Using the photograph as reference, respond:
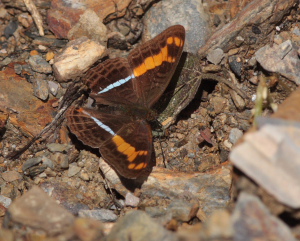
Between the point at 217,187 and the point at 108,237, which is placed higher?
the point at 108,237

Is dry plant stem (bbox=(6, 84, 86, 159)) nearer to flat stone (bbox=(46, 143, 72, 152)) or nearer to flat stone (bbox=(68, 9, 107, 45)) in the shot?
flat stone (bbox=(46, 143, 72, 152))

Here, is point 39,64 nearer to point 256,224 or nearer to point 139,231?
point 139,231

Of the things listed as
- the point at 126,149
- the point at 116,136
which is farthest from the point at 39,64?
the point at 126,149

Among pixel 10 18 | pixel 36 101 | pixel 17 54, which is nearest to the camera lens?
pixel 36 101

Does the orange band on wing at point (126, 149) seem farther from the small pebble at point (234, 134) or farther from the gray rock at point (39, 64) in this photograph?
the gray rock at point (39, 64)

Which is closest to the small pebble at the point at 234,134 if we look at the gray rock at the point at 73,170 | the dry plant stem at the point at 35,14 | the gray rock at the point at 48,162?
the gray rock at the point at 73,170

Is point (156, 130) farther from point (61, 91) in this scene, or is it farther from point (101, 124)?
point (61, 91)

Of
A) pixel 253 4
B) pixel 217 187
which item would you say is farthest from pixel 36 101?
pixel 253 4

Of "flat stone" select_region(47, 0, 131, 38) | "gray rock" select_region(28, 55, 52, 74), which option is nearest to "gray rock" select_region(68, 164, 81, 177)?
"gray rock" select_region(28, 55, 52, 74)
